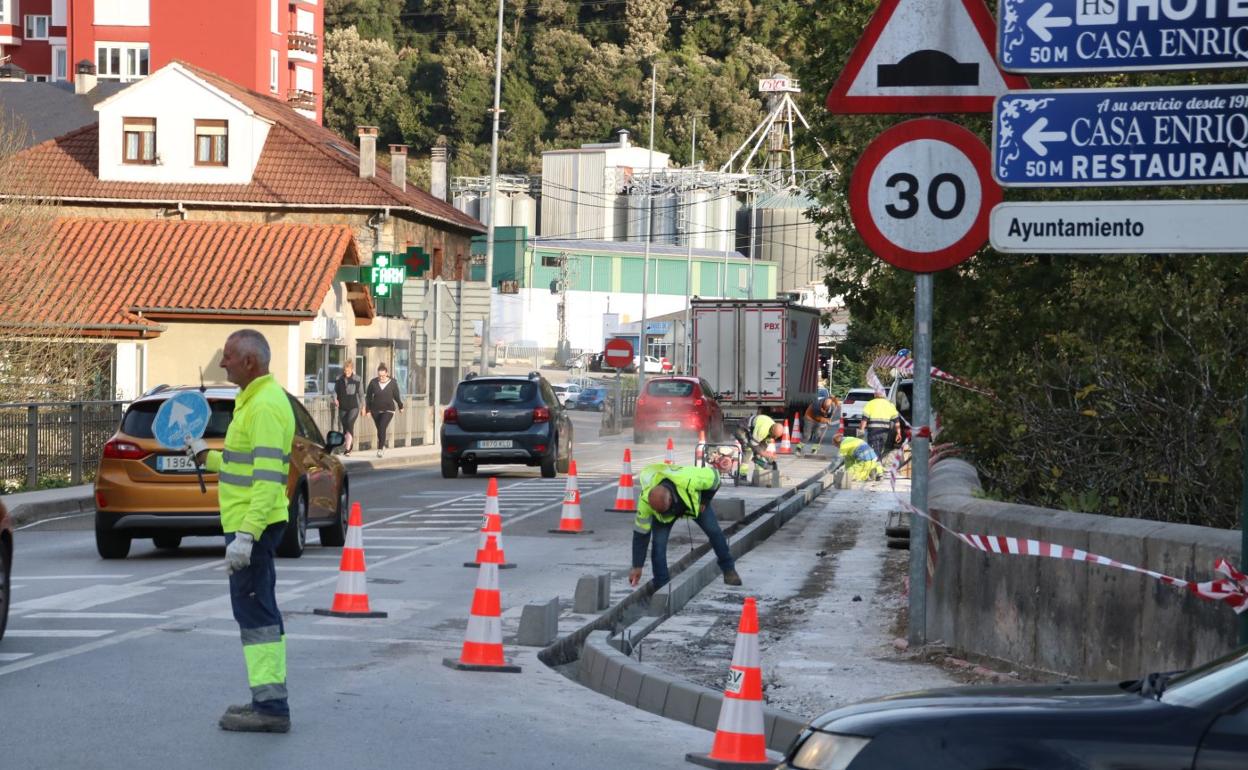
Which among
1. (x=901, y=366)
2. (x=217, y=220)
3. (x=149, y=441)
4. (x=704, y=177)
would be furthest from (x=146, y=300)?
(x=704, y=177)

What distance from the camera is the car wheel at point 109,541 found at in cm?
1728

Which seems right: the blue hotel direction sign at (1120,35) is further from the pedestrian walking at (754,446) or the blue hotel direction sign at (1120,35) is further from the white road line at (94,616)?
the pedestrian walking at (754,446)

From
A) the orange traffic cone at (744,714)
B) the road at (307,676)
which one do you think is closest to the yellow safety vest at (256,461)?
the road at (307,676)

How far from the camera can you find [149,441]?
17.4m

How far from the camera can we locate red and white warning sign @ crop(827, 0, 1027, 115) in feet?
30.0

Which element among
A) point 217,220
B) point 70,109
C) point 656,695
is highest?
point 70,109

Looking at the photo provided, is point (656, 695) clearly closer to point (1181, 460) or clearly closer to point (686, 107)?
point (1181, 460)

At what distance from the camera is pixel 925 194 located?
9281mm

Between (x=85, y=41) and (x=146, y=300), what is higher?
(x=85, y=41)

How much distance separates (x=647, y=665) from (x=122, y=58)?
7003 cm

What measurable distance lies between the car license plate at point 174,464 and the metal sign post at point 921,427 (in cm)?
881

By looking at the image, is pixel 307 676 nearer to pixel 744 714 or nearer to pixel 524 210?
pixel 744 714

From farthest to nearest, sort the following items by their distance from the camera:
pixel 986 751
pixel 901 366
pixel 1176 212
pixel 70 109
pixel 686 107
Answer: pixel 686 107, pixel 70 109, pixel 901 366, pixel 1176 212, pixel 986 751

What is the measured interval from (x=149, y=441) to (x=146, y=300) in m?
23.7
